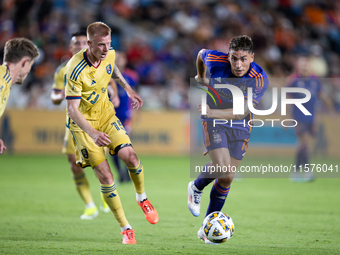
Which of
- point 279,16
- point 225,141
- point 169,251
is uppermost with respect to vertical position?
point 279,16

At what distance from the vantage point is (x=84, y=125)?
15.7 feet

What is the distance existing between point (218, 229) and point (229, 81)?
5.62ft

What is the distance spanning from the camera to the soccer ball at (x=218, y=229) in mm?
4703

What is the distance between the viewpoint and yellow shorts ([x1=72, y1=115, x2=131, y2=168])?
507 centimetres

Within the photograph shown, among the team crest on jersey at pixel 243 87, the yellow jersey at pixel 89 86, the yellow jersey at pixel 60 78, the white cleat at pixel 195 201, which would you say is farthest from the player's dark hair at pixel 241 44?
the yellow jersey at pixel 60 78

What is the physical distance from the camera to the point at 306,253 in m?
4.44

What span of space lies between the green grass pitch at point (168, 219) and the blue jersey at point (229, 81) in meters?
1.40

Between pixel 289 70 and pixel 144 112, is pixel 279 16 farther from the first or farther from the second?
pixel 144 112

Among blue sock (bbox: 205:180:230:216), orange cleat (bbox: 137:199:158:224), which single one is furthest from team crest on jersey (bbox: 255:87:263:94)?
orange cleat (bbox: 137:199:158:224)

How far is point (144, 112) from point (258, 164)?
3947 millimetres

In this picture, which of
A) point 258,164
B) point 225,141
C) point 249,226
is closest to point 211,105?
point 225,141

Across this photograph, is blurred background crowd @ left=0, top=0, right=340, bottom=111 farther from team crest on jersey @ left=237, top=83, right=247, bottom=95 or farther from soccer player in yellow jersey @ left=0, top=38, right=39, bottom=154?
soccer player in yellow jersey @ left=0, top=38, right=39, bottom=154

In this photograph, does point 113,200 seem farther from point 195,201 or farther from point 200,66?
point 200,66

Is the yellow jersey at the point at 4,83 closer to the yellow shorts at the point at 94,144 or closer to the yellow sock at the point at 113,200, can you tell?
the yellow shorts at the point at 94,144
